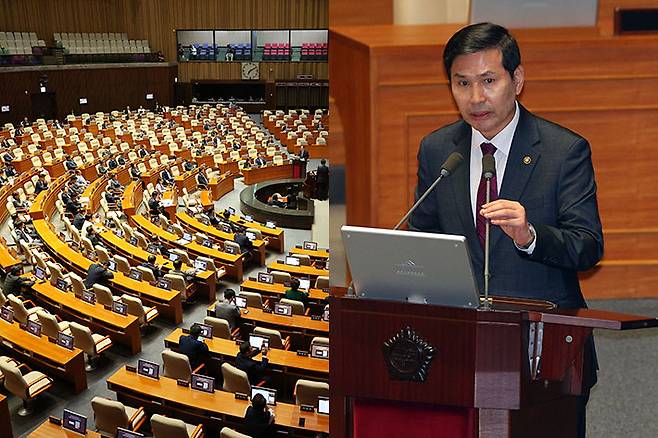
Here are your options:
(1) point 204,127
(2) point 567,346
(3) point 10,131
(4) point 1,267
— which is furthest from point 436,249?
(1) point 204,127

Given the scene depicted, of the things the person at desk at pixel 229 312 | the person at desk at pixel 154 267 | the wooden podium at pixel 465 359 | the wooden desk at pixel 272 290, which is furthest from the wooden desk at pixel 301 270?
the wooden podium at pixel 465 359

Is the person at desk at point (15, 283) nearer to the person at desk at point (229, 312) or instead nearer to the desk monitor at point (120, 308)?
the desk monitor at point (120, 308)

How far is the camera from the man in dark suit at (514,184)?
188 centimetres

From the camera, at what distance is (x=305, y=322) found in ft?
25.8

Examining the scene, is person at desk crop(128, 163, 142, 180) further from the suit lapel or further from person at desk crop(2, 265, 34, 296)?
the suit lapel

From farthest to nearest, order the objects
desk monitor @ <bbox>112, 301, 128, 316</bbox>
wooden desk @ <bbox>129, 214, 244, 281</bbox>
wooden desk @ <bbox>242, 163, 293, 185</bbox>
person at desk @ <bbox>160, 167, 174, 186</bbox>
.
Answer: wooden desk @ <bbox>242, 163, 293, 185</bbox>, person at desk @ <bbox>160, 167, 174, 186</bbox>, wooden desk @ <bbox>129, 214, 244, 281</bbox>, desk monitor @ <bbox>112, 301, 128, 316</bbox>

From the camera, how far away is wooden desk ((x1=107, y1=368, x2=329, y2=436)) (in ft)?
18.2

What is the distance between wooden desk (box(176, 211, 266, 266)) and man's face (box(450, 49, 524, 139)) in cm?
977

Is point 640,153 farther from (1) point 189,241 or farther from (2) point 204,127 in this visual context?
(2) point 204,127

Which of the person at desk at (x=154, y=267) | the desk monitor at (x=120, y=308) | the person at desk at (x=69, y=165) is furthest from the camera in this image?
the person at desk at (x=69, y=165)

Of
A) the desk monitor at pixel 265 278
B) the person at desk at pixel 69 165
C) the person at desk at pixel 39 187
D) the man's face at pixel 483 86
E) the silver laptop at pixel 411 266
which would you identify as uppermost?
the man's face at pixel 483 86

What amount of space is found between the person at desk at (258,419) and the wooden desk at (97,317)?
9.74 feet

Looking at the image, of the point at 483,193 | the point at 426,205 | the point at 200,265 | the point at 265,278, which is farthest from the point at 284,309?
the point at 483,193

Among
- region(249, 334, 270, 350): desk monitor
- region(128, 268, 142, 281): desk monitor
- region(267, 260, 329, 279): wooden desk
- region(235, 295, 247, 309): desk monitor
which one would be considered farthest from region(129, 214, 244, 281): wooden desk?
region(249, 334, 270, 350): desk monitor
